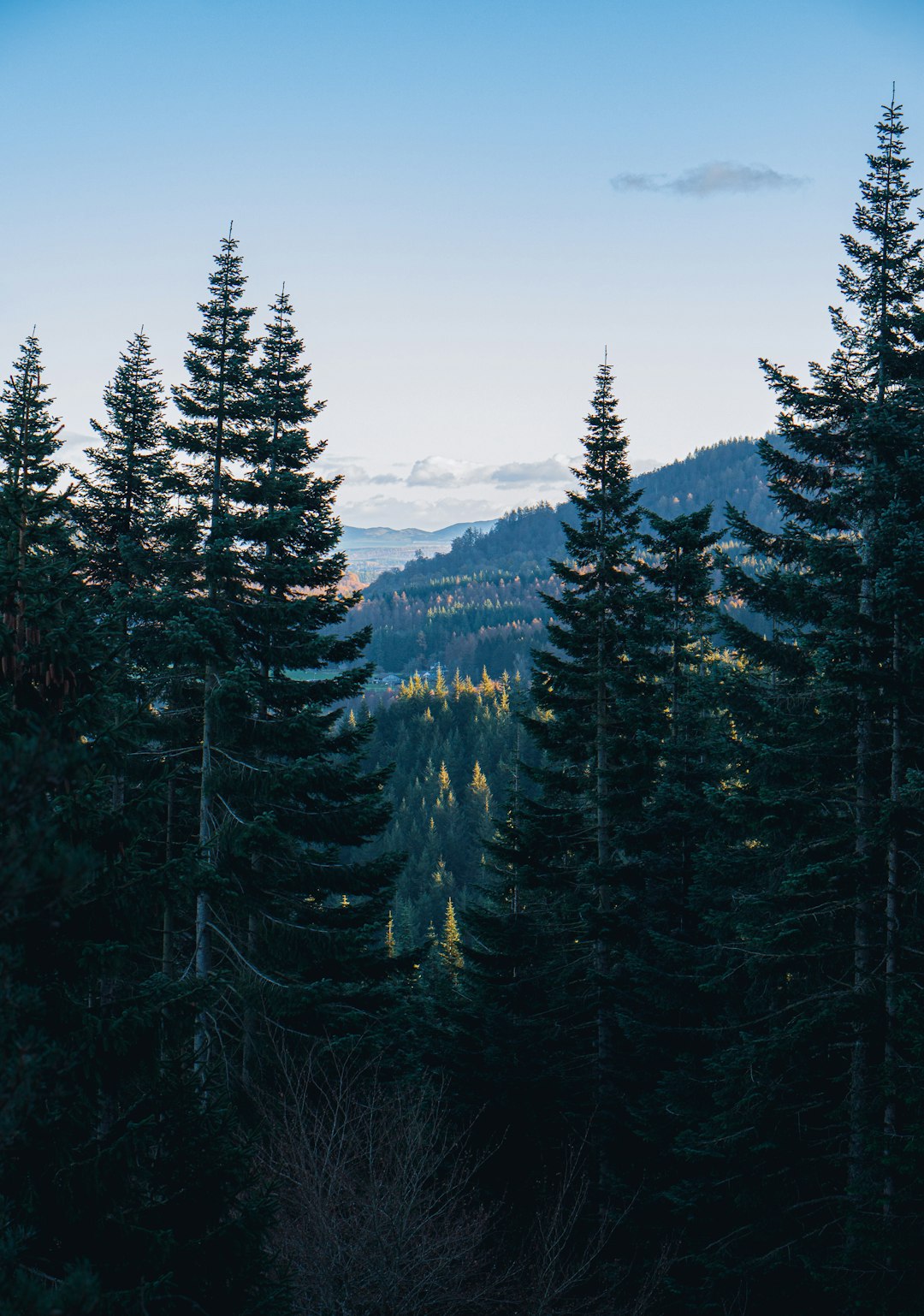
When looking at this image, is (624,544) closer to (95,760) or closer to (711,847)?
(711,847)

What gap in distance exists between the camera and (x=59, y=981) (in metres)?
6.48

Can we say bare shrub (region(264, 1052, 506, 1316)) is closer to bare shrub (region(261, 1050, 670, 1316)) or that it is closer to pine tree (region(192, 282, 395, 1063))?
bare shrub (region(261, 1050, 670, 1316))

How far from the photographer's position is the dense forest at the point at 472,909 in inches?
267

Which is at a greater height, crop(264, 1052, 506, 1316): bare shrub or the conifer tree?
the conifer tree

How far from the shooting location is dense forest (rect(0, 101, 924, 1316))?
6.77 meters

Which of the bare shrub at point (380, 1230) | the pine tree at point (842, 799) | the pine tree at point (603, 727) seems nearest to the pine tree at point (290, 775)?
the bare shrub at point (380, 1230)

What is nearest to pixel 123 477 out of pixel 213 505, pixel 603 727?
pixel 213 505

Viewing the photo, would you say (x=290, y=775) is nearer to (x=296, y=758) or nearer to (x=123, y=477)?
(x=296, y=758)

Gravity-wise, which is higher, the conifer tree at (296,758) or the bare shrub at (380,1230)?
the conifer tree at (296,758)

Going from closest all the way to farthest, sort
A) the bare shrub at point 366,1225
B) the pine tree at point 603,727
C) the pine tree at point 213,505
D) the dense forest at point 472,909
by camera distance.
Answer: the dense forest at point 472,909, the bare shrub at point 366,1225, the pine tree at point 213,505, the pine tree at point 603,727

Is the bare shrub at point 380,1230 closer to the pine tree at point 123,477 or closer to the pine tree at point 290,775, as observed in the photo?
the pine tree at point 290,775

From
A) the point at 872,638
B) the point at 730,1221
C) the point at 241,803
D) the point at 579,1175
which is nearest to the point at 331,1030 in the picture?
the point at 241,803

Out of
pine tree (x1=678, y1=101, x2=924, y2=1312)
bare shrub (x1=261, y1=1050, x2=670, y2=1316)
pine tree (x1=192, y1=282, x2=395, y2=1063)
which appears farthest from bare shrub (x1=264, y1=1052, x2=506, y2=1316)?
pine tree (x1=678, y1=101, x2=924, y2=1312)

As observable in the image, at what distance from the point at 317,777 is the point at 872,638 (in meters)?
9.28
